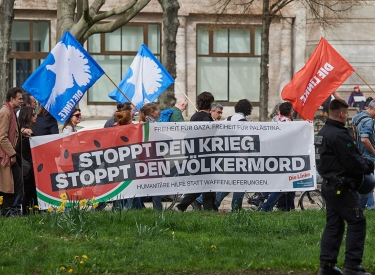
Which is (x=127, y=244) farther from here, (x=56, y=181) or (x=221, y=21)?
(x=221, y=21)

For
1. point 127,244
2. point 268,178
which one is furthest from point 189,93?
point 127,244

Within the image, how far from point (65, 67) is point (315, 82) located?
4.00 metres

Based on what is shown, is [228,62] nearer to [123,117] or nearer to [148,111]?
[148,111]

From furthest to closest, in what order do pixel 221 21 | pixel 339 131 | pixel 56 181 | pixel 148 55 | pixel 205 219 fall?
pixel 221 21 < pixel 148 55 < pixel 56 181 < pixel 205 219 < pixel 339 131

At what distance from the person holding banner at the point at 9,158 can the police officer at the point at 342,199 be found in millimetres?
4868

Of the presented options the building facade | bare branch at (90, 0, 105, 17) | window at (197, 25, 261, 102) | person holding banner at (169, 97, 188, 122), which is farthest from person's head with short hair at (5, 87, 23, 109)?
window at (197, 25, 261, 102)

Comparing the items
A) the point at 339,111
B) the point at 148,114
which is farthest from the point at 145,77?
the point at 339,111

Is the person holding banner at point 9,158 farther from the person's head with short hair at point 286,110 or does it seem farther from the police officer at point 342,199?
the police officer at point 342,199

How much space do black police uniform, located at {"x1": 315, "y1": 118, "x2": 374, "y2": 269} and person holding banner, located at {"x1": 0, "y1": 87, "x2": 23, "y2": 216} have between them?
488cm

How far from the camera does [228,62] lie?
126 feet

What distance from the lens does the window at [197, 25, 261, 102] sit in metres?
38.0

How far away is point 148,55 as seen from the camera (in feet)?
56.0

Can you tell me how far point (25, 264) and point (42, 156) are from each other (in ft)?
13.1

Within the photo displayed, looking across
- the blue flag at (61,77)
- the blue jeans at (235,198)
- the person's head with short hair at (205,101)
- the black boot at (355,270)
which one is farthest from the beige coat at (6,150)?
the black boot at (355,270)
